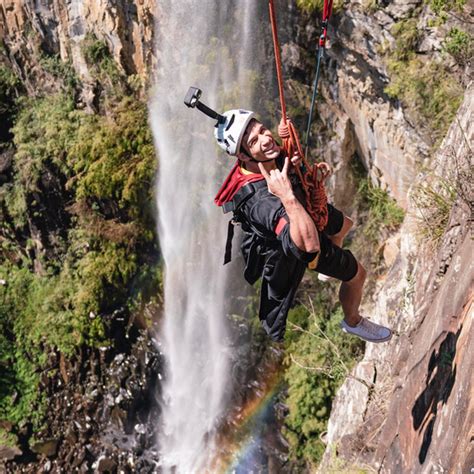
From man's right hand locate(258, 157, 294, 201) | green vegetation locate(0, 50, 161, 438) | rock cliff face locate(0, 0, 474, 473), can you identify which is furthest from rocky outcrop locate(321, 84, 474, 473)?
green vegetation locate(0, 50, 161, 438)

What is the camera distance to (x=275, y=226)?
2998 millimetres

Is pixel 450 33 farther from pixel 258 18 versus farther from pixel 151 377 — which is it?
pixel 151 377

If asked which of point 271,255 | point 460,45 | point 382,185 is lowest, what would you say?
point 382,185

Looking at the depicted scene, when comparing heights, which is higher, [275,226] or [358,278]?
[275,226]

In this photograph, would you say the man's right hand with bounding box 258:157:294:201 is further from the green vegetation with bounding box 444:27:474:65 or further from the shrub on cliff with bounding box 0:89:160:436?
the shrub on cliff with bounding box 0:89:160:436

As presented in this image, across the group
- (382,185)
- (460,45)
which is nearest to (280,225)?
(460,45)

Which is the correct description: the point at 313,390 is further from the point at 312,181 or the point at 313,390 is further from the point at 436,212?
the point at 312,181

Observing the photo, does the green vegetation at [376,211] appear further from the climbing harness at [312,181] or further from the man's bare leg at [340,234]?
the climbing harness at [312,181]

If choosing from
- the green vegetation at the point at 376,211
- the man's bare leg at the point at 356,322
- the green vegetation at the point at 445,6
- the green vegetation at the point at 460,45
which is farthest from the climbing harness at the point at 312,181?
the green vegetation at the point at 376,211

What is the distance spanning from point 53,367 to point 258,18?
7210 mm

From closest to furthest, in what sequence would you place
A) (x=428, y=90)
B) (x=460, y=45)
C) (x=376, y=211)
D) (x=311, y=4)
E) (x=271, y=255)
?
1. (x=271, y=255)
2. (x=460, y=45)
3. (x=428, y=90)
4. (x=311, y=4)
5. (x=376, y=211)

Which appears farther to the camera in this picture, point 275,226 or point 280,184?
point 275,226

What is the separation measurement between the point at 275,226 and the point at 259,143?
0.46m

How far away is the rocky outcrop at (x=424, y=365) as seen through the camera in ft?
10.9
